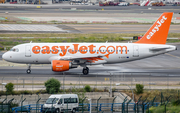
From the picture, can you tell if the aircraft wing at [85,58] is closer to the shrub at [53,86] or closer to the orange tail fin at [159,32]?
the orange tail fin at [159,32]

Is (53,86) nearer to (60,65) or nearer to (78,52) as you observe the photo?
(60,65)

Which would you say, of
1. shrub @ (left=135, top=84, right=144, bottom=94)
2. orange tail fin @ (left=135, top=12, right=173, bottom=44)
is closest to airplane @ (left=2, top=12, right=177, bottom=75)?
orange tail fin @ (left=135, top=12, right=173, bottom=44)

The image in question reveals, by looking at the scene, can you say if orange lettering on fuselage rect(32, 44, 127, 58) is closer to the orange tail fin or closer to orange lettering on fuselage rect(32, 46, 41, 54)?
orange lettering on fuselage rect(32, 46, 41, 54)

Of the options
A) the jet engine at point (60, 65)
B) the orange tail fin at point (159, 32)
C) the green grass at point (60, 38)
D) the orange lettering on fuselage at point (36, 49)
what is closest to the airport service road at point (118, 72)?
the jet engine at point (60, 65)

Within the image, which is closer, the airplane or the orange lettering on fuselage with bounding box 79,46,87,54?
the airplane

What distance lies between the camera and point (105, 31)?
94.8m

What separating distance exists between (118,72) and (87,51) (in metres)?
6.67

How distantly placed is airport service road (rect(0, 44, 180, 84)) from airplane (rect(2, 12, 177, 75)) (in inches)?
78.0

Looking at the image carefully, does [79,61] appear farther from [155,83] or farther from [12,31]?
[12,31]

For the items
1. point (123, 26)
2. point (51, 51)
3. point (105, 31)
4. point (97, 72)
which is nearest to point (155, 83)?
point (97, 72)

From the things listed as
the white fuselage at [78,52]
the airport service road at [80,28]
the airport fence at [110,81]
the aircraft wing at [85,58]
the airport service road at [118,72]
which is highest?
the airport service road at [80,28]

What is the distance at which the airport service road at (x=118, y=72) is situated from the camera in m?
43.2

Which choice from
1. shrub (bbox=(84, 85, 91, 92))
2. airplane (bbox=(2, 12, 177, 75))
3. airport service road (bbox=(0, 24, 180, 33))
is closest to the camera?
shrub (bbox=(84, 85, 91, 92))

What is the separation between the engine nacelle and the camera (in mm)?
42812
